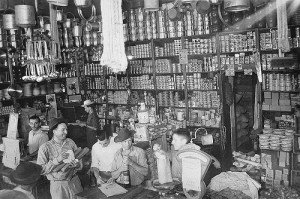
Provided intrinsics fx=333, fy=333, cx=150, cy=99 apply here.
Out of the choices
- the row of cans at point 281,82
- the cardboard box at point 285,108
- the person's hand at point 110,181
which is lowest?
the person's hand at point 110,181

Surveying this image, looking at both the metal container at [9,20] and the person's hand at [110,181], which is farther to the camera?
the metal container at [9,20]

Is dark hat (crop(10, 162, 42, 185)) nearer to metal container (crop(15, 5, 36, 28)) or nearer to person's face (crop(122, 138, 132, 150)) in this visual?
person's face (crop(122, 138, 132, 150))

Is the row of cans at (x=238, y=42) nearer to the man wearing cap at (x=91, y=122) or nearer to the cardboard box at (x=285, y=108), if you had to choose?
the cardboard box at (x=285, y=108)

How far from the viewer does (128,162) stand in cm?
376

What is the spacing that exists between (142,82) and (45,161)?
419 cm

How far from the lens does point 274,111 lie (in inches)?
257

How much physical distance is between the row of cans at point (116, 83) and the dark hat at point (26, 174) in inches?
206

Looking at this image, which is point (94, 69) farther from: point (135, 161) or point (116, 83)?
point (135, 161)

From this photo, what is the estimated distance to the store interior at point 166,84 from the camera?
4.02m

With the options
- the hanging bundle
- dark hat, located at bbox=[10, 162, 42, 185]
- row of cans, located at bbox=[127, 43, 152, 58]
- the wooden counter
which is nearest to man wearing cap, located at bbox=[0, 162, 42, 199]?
dark hat, located at bbox=[10, 162, 42, 185]

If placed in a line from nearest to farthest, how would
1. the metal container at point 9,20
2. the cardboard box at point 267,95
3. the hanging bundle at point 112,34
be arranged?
the hanging bundle at point 112,34
the metal container at point 9,20
the cardboard box at point 267,95

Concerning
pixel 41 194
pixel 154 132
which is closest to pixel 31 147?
pixel 41 194

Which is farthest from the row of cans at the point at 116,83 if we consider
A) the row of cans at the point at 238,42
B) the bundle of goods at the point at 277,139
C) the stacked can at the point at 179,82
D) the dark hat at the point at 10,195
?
the dark hat at the point at 10,195

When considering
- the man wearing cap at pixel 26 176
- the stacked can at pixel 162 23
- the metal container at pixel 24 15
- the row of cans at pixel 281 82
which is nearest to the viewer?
the man wearing cap at pixel 26 176
